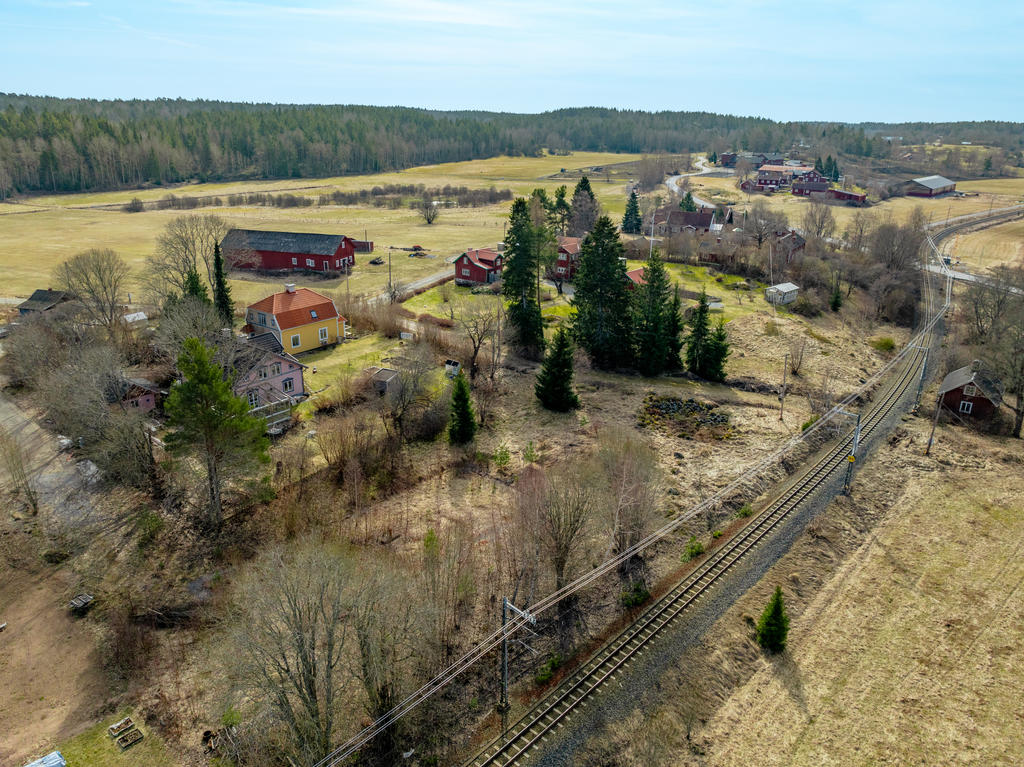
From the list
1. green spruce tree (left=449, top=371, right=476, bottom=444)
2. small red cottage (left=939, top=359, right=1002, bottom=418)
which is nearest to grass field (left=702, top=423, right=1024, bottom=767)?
small red cottage (left=939, top=359, right=1002, bottom=418)

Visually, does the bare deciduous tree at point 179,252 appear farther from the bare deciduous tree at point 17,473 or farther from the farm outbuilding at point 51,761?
the farm outbuilding at point 51,761

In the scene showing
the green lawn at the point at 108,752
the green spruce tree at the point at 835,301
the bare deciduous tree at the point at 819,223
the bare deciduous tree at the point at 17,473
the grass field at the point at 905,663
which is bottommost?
the green lawn at the point at 108,752

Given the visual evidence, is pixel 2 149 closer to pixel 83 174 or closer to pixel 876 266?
pixel 83 174

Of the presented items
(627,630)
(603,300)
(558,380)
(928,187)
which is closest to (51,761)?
(627,630)

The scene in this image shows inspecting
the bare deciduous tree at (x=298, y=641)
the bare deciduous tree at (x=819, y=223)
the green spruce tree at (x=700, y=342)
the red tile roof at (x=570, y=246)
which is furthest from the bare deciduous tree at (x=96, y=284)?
the bare deciduous tree at (x=819, y=223)

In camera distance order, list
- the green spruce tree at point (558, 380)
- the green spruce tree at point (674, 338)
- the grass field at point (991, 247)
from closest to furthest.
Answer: the green spruce tree at point (558, 380)
the green spruce tree at point (674, 338)
the grass field at point (991, 247)

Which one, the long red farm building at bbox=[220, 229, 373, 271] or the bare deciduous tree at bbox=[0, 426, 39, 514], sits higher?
the long red farm building at bbox=[220, 229, 373, 271]

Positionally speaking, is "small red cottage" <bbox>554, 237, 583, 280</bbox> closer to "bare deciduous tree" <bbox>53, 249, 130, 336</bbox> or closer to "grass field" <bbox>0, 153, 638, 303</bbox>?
"grass field" <bbox>0, 153, 638, 303</bbox>
